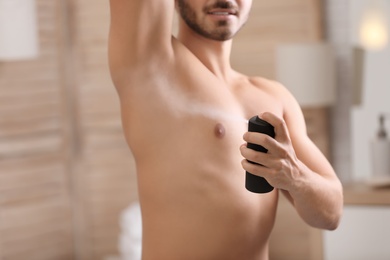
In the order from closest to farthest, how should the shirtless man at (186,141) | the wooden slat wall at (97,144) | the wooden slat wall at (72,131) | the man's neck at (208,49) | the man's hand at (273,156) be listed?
1. the man's hand at (273,156)
2. the shirtless man at (186,141)
3. the man's neck at (208,49)
4. the wooden slat wall at (72,131)
5. the wooden slat wall at (97,144)

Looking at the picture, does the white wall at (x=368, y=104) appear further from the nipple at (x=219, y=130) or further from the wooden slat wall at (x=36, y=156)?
the nipple at (x=219, y=130)

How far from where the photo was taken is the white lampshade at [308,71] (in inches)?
122

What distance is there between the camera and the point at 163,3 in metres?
1.15

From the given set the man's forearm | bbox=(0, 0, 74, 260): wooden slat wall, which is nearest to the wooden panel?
bbox=(0, 0, 74, 260): wooden slat wall

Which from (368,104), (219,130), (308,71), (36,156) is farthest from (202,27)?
(36,156)

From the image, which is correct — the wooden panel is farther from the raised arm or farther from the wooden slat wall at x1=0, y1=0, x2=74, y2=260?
the raised arm

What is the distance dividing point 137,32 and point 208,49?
165 mm

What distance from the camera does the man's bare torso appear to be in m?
1.18

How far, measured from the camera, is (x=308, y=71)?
3129 mm

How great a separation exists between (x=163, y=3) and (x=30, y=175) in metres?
2.38

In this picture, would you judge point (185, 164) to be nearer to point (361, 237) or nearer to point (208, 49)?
point (208, 49)

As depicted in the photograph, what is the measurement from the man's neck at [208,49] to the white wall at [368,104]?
2024 millimetres

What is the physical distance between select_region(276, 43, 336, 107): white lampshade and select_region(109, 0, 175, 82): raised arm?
1.96 m

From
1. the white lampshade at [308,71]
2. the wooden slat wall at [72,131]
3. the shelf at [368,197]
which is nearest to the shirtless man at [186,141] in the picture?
the shelf at [368,197]
